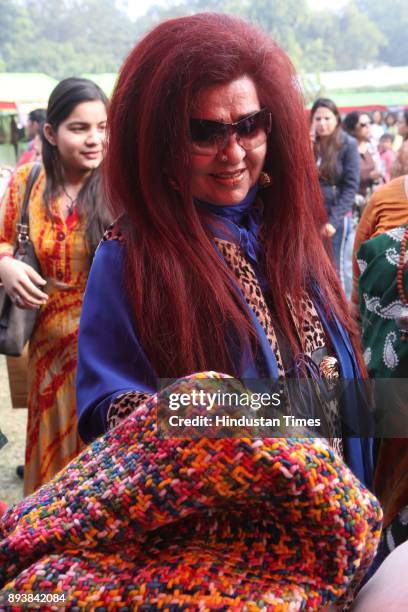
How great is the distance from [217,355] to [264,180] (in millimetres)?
451

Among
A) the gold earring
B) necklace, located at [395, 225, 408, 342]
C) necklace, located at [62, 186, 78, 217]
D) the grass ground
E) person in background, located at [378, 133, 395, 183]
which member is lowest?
the grass ground

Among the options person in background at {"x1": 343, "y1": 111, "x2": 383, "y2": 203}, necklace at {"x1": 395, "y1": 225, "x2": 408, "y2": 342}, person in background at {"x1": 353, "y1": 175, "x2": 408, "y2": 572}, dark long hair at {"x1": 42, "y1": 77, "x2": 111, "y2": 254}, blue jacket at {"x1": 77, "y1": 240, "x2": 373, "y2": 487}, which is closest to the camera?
blue jacket at {"x1": 77, "y1": 240, "x2": 373, "y2": 487}

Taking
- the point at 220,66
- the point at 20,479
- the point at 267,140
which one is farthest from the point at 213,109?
the point at 20,479

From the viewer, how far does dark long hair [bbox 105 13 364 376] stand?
1.48m

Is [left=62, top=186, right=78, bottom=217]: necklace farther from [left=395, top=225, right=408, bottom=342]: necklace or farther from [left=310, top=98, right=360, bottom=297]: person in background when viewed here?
[left=310, top=98, right=360, bottom=297]: person in background

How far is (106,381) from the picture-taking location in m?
1.43

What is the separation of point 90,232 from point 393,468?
1713 millimetres

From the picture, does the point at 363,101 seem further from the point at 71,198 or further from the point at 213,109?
the point at 213,109

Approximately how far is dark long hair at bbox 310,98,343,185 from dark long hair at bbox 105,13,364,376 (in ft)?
18.3

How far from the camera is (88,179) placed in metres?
3.40

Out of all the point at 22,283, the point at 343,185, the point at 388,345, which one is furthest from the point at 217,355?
the point at 343,185

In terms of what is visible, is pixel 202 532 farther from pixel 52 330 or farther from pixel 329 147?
pixel 329 147

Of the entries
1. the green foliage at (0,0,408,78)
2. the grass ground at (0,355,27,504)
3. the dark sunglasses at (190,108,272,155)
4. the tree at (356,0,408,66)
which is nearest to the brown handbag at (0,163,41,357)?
the grass ground at (0,355,27,504)

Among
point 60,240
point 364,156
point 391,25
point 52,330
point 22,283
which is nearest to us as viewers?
point 22,283
